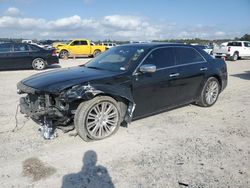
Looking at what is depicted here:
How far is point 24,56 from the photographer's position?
47.4 ft

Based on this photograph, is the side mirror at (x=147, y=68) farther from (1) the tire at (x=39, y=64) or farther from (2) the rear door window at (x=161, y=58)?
(1) the tire at (x=39, y=64)

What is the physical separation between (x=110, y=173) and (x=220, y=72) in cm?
462

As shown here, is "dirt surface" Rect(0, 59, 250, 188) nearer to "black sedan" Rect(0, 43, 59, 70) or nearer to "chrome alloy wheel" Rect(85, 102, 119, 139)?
"chrome alloy wheel" Rect(85, 102, 119, 139)

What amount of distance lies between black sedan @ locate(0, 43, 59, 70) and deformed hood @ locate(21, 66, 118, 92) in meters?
10.1

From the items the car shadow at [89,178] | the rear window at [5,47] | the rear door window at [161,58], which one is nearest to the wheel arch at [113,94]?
the rear door window at [161,58]

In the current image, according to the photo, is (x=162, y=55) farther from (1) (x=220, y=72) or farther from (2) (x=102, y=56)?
(1) (x=220, y=72)

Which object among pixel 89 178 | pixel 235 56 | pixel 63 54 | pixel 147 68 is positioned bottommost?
pixel 89 178

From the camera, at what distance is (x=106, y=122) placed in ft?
15.6

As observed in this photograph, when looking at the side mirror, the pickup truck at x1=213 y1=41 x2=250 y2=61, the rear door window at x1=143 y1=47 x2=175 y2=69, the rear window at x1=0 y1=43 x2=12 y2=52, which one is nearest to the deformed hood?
the side mirror

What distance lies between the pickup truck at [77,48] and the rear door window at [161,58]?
20676 millimetres

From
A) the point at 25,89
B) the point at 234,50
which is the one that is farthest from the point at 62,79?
the point at 234,50

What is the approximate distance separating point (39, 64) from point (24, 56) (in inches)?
35.4

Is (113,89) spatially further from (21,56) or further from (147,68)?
(21,56)

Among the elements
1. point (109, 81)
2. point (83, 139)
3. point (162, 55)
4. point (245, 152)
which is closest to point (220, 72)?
point (162, 55)
